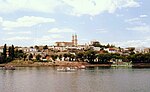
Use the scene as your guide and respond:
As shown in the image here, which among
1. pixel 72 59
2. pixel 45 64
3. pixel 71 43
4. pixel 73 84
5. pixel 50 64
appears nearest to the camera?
pixel 73 84

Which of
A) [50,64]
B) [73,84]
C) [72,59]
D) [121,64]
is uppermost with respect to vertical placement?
[72,59]

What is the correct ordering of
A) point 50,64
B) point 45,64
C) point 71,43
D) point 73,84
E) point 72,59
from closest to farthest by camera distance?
point 73,84
point 45,64
point 50,64
point 72,59
point 71,43

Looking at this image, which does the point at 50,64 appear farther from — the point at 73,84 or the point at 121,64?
the point at 73,84

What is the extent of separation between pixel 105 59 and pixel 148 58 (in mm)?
14679

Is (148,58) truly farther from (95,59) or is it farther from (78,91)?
(78,91)

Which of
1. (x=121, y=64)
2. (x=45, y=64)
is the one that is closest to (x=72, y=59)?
(x=45, y=64)

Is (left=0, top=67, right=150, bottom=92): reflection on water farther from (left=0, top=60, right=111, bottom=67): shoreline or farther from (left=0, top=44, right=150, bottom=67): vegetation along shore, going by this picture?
(left=0, top=44, right=150, bottom=67): vegetation along shore

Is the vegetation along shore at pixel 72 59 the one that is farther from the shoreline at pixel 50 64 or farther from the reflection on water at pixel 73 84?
the reflection on water at pixel 73 84

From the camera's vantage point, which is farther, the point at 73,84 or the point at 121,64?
the point at 121,64

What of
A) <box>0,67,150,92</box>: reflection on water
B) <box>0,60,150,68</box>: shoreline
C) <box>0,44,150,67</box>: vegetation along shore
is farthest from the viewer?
<box>0,44,150,67</box>: vegetation along shore

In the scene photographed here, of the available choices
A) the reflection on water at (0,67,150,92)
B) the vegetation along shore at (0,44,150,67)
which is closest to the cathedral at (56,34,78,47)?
the vegetation along shore at (0,44,150,67)

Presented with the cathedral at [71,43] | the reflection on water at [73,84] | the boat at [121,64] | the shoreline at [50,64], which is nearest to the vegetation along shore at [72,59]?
the shoreline at [50,64]

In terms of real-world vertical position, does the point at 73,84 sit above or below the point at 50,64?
below

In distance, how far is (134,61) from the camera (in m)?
124
